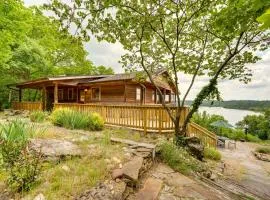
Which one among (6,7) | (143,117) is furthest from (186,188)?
(6,7)

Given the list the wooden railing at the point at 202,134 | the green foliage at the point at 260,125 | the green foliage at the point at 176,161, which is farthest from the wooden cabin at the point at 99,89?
the green foliage at the point at 260,125

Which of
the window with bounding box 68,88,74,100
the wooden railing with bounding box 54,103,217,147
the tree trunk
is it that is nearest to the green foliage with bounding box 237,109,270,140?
the window with bounding box 68,88,74,100

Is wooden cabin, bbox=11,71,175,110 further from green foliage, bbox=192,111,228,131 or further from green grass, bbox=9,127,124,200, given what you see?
green grass, bbox=9,127,124,200

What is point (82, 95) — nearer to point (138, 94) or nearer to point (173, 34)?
point (138, 94)

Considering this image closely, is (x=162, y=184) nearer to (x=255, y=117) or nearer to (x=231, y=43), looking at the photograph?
(x=231, y=43)

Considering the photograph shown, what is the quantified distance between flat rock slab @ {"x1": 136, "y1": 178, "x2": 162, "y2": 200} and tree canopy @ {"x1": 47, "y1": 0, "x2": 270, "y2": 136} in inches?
167

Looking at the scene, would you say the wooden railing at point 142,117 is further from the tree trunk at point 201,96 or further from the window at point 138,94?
the window at point 138,94

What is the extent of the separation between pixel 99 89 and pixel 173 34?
1352 cm

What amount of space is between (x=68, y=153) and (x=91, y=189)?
1727 mm

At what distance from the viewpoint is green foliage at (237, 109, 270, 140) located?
30.1 metres

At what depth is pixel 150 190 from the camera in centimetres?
468

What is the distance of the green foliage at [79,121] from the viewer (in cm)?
1047

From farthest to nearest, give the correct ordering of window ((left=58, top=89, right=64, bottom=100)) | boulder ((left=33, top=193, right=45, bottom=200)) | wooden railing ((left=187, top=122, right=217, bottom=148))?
window ((left=58, top=89, right=64, bottom=100)) → wooden railing ((left=187, top=122, right=217, bottom=148)) → boulder ((left=33, top=193, right=45, bottom=200))

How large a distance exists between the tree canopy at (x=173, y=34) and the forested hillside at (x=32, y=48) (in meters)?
0.78
